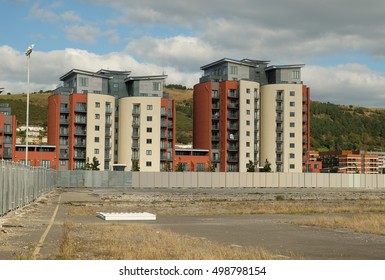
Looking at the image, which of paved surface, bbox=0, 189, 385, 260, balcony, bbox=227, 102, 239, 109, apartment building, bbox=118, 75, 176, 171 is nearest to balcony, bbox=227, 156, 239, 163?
balcony, bbox=227, 102, 239, 109

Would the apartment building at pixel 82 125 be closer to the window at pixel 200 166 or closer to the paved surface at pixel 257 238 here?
the window at pixel 200 166

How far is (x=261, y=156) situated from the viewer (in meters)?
145

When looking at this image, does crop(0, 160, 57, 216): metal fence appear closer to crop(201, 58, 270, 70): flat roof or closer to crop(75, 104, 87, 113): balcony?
crop(75, 104, 87, 113): balcony

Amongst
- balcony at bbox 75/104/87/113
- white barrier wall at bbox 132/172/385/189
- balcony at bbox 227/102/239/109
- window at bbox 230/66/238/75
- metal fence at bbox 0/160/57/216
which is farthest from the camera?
window at bbox 230/66/238/75

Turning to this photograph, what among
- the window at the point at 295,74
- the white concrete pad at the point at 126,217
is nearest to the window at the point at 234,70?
the window at the point at 295,74

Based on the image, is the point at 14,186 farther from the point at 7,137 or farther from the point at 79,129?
the point at 79,129

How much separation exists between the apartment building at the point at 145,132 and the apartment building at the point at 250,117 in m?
9.73

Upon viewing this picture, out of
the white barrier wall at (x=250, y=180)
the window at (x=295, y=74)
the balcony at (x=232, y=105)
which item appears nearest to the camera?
the white barrier wall at (x=250, y=180)

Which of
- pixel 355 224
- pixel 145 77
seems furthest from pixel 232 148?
pixel 355 224

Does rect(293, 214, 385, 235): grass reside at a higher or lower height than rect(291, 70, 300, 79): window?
lower

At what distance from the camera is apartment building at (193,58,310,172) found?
140m

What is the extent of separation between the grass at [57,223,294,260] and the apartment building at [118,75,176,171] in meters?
112

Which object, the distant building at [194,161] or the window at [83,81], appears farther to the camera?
the distant building at [194,161]

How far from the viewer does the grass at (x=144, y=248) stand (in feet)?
51.0
